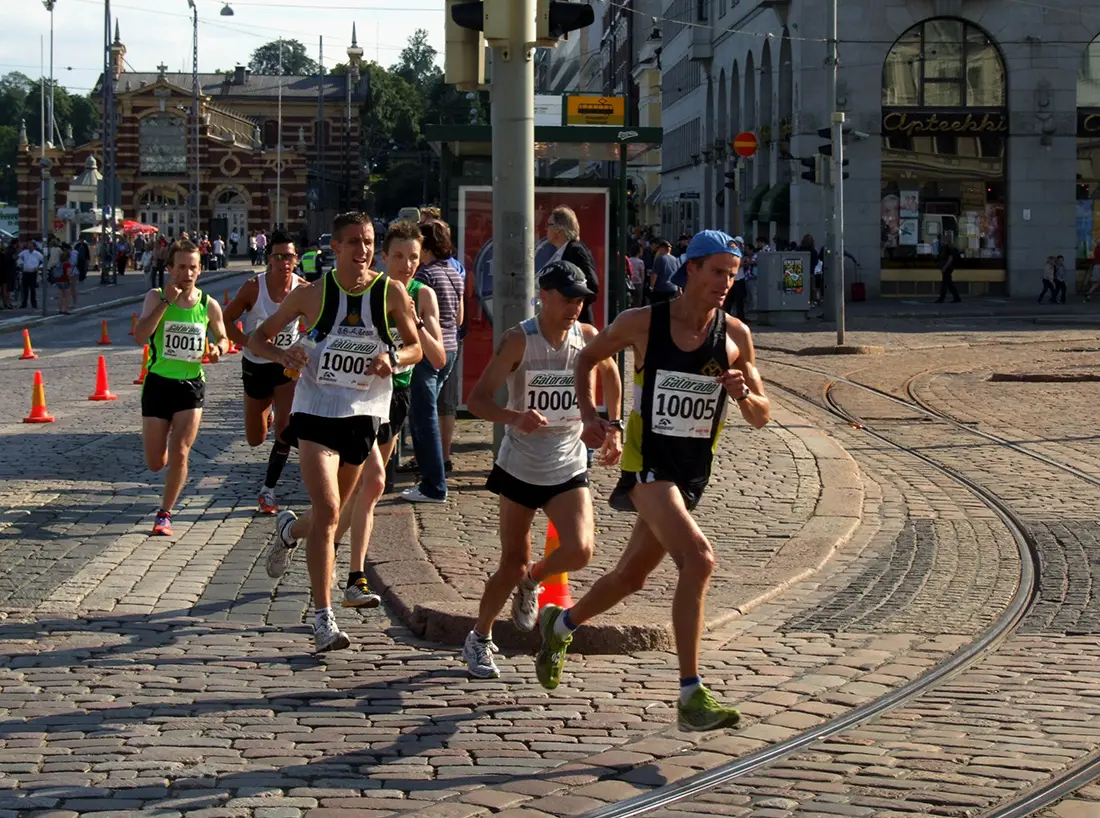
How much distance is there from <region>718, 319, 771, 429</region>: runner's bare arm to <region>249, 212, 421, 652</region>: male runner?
1.75m

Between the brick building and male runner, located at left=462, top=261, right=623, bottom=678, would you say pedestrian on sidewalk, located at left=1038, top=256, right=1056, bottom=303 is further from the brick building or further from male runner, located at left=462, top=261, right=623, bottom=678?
the brick building

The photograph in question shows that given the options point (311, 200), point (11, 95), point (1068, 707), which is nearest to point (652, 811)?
point (1068, 707)

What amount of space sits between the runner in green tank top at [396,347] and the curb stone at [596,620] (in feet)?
0.80

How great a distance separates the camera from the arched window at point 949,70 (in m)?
45.6

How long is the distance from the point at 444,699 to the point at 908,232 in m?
41.6

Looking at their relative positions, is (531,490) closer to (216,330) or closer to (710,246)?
(710,246)

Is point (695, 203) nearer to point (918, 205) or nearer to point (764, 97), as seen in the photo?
point (764, 97)

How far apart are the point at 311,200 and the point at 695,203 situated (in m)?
15.4

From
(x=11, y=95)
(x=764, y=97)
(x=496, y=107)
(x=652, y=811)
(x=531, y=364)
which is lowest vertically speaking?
(x=652, y=811)

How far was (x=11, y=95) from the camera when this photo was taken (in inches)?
7215

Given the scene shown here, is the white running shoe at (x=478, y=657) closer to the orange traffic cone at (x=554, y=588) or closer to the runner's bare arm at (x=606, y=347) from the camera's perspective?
the orange traffic cone at (x=554, y=588)

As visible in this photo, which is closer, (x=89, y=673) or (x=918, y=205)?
(x=89, y=673)

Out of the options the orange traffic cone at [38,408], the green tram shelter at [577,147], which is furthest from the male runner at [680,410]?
the orange traffic cone at [38,408]

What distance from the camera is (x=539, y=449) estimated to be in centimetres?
673
